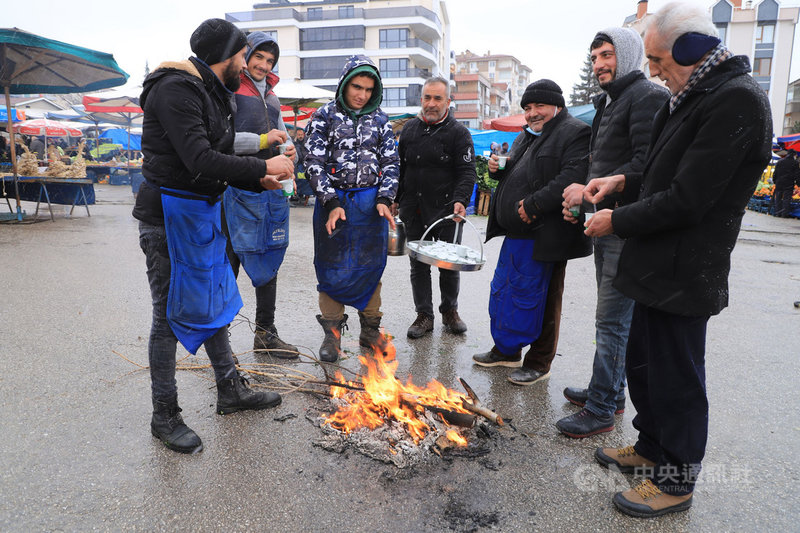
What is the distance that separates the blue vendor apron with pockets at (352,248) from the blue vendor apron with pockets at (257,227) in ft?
1.02

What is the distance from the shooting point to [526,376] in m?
3.80

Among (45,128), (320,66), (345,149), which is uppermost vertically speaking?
(320,66)

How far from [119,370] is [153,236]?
1.59m

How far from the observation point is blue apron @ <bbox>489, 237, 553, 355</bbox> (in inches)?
145

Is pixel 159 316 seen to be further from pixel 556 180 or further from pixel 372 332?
pixel 556 180

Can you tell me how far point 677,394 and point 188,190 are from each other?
8.41ft

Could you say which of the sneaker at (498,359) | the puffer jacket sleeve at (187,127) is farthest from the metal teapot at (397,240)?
the puffer jacket sleeve at (187,127)

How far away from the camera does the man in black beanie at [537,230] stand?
3.54 metres

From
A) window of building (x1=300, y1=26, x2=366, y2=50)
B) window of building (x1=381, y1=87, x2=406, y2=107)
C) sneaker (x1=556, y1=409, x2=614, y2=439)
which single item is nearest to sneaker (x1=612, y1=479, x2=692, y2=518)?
sneaker (x1=556, y1=409, x2=614, y2=439)

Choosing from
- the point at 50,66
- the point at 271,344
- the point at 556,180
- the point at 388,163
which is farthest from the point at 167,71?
the point at 50,66

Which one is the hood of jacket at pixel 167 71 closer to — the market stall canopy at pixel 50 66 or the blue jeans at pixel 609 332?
the blue jeans at pixel 609 332

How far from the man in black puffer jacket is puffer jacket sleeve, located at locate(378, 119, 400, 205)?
67 cm

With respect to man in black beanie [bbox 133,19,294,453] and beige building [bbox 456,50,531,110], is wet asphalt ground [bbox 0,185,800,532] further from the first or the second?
beige building [bbox 456,50,531,110]

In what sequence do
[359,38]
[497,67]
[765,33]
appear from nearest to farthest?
[765,33] → [359,38] → [497,67]
